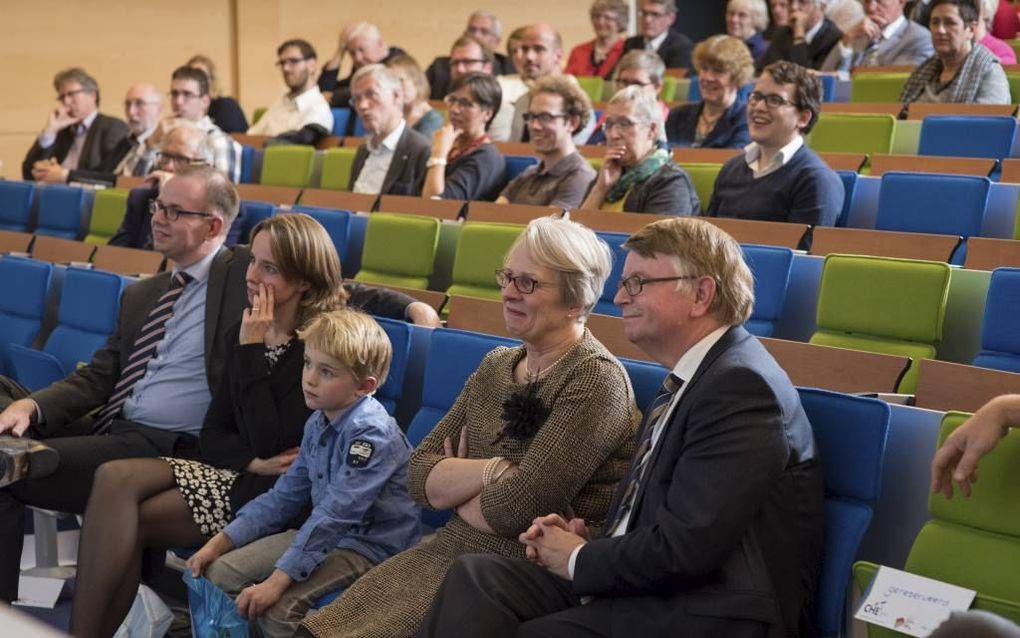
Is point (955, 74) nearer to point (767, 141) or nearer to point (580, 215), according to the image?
point (767, 141)

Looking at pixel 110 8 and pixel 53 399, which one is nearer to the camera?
pixel 53 399

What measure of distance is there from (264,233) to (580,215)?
134 cm

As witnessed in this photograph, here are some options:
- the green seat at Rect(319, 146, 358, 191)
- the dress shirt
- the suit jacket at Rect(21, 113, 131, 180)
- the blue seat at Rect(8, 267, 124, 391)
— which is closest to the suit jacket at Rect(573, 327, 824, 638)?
the blue seat at Rect(8, 267, 124, 391)

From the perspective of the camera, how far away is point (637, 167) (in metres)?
3.84

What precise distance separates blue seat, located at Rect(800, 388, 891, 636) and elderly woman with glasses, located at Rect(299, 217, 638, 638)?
0.35 metres

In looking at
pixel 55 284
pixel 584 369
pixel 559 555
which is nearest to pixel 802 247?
pixel 584 369

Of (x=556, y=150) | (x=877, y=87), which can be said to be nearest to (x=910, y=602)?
(x=556, y=150)

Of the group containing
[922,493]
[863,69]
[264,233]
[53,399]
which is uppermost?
[863,69]

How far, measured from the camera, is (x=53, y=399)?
2947 mm

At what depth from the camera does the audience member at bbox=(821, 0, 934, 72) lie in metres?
5.71

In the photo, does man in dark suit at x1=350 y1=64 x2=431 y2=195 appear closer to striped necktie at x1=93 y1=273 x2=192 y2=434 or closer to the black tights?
striped necktie at x1=93 y1=273 x2=192 y2=434

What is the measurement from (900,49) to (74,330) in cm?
392

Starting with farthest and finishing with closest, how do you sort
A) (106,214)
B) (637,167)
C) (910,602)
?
(106,214), (637,167), (910,602)

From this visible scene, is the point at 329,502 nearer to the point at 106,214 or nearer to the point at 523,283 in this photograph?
the point at 523,283
